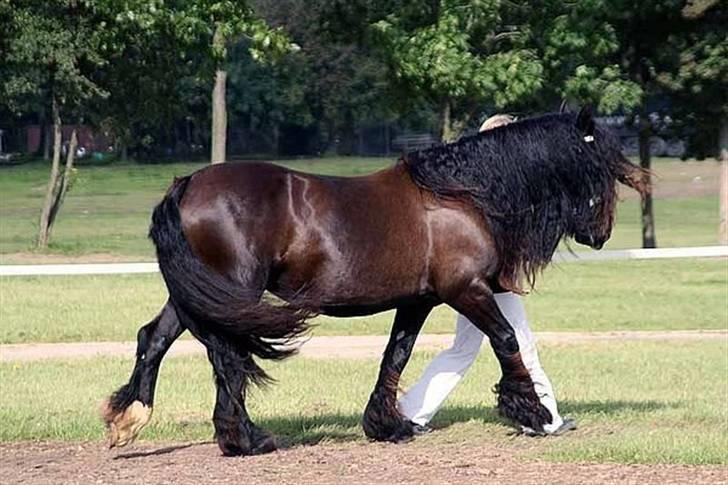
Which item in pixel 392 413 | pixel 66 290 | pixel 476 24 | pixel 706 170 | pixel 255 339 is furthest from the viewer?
pixel 706 170

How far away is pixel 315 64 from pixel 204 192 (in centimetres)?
5693

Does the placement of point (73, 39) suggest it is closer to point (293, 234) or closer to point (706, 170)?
point (293, 234)

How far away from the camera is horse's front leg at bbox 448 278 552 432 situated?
26.3 feet

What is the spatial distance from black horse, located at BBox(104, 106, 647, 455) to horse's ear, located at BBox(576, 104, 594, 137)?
0.01m

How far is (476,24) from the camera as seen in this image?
25.0 meters

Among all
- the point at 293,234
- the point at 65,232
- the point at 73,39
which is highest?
the point at 73,39

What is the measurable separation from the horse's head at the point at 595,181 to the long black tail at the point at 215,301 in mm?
1679

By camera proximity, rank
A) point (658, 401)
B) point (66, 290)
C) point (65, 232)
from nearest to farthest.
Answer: point (658, 401), point (66, 290), point (65, 232)

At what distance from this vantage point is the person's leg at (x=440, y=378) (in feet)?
28.8

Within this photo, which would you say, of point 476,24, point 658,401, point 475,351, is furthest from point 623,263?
point 475,351

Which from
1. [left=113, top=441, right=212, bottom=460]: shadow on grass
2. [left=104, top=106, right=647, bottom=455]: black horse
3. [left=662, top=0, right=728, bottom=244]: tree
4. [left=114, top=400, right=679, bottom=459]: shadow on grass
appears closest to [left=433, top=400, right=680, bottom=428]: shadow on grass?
[left=114, top=400, right=679, bottom=459]: shadow on grass

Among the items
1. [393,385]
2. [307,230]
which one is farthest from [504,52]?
[307,230]

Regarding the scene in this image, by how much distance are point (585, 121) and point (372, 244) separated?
1.44 m

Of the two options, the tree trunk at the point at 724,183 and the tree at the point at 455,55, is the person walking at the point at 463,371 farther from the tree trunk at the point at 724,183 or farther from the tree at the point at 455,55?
the tree trunk at the point at 724,183
